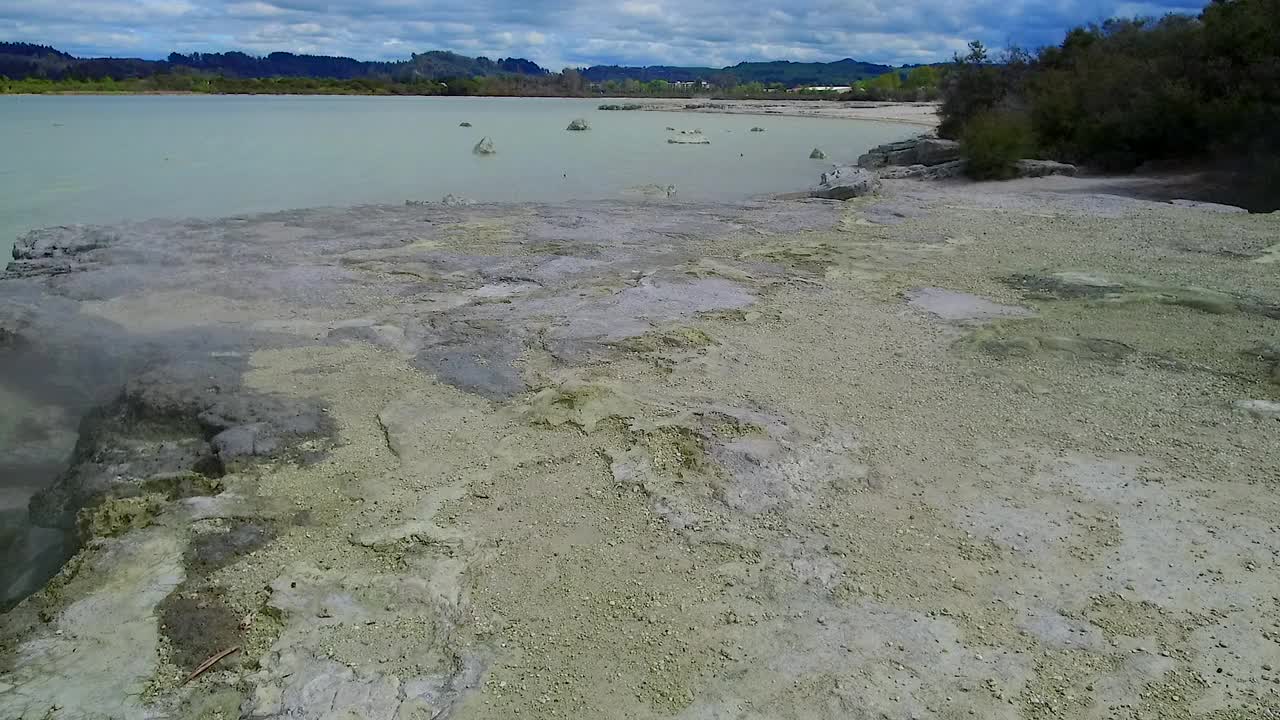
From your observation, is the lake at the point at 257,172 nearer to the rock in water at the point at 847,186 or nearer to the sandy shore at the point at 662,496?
the sandy shore at the point at 662,496

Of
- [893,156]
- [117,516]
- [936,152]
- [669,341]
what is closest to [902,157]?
[893,156]

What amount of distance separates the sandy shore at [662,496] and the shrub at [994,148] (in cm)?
733

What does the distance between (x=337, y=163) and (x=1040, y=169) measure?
13527mm

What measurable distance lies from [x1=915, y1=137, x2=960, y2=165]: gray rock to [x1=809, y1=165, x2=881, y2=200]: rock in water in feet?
13.6

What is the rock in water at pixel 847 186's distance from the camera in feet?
38.2

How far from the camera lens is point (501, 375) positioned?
4781 mm

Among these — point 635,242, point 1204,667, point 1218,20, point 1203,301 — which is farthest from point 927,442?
point 1218,20

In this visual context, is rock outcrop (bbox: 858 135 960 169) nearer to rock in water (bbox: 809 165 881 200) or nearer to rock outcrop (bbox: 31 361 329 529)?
A: rock in water (bbox: 809 165 881 200)

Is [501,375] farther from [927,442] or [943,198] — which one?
[943,198]

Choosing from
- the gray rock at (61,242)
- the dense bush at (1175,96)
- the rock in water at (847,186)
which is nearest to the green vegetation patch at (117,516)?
the gray rock at (61,242)

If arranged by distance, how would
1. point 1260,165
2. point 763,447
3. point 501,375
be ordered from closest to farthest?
point 763,447 → point 501,375 → point 1260,165

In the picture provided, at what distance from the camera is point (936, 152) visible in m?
16.5

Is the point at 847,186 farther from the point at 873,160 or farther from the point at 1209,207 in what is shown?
the point at 873,160

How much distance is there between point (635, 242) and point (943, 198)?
5.32 metres
